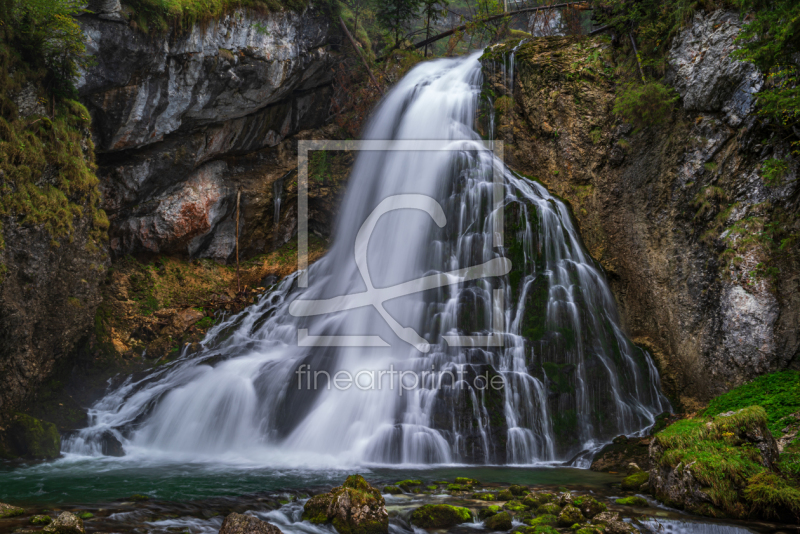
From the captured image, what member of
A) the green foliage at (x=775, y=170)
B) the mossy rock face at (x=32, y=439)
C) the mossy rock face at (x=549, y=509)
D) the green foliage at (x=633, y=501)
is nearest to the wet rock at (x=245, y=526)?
the mossy rock face at (x=549, y=509)

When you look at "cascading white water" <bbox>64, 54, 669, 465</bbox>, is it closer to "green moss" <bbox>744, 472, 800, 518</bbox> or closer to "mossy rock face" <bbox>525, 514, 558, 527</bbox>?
"mossy rock face" <bbox>525, 514, 558, 527</bbox>

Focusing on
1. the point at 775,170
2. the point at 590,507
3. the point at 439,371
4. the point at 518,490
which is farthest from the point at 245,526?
the point at 775,170

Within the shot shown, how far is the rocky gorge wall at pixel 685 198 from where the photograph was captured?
29.0 feet

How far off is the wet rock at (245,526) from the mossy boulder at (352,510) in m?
0.78

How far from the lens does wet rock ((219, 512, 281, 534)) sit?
4867mm

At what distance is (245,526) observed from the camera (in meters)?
4.91

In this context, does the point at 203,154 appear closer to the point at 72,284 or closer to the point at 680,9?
the point at 72,284

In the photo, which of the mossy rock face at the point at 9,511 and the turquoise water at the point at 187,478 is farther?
the turquoise water at the point at 187,478

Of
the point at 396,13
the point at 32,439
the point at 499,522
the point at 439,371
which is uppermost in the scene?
the point at 396,13

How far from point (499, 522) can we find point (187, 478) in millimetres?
5049

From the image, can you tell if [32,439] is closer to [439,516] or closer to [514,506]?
[439,516]

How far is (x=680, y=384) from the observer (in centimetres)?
1027

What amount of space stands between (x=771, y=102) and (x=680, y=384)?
5639 mm

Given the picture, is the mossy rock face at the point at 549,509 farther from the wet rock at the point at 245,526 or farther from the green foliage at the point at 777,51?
the green foliage at the point at 777,51
